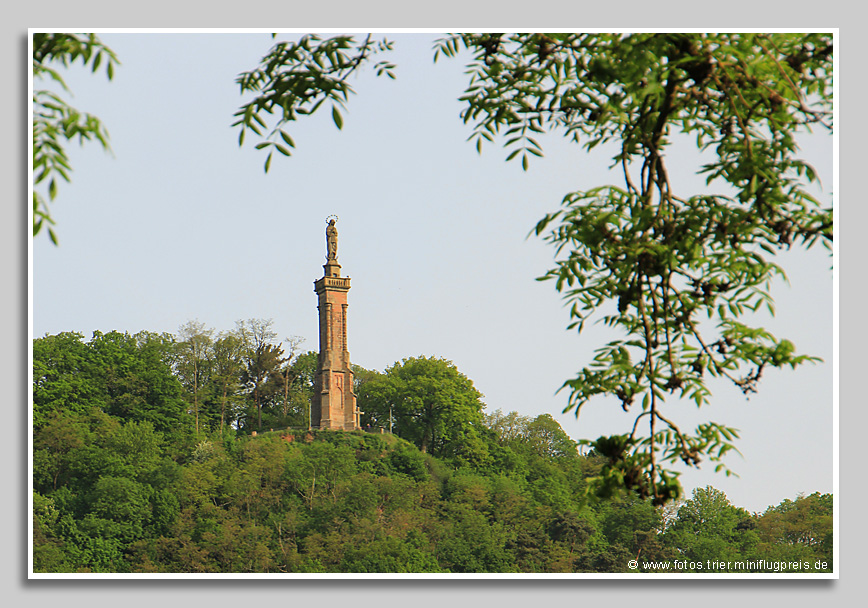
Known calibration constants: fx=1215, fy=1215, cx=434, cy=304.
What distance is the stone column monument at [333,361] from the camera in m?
40.4

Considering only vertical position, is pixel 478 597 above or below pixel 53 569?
above

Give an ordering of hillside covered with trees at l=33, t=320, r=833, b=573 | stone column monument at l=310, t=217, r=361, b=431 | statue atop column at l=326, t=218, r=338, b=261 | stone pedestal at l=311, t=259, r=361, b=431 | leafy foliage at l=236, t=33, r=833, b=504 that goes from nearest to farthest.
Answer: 1. leafy foliage at l=236, t=33, r=833, b=504
2. hillside covered with trees at l=33, t=320, r=833, b=573
3. statue atop column at l=326, t=218, r=338, b=261
4. stone column monument at l=310, t=217, r=361, b=431
5. stone pedestal at l=311, t=259, r=361, b=431

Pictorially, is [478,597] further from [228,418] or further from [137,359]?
[228,418]

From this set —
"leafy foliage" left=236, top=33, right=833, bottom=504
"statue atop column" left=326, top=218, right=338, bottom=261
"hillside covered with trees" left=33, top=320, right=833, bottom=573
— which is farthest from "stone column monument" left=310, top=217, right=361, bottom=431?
"leafy foliage" left=236, top=33, right=833, bottom=504

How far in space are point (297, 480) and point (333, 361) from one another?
640 cm

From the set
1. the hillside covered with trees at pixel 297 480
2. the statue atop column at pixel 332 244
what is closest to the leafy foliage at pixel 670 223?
the hillside covered with trees at pixel 297 480

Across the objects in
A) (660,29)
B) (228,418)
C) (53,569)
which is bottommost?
(53,569)

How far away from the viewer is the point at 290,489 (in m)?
36.1

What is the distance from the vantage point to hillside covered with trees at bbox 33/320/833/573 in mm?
29297

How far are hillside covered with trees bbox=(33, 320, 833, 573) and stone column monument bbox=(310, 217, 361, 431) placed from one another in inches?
40.0

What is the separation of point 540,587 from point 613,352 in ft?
7.68

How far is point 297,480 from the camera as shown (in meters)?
36.0

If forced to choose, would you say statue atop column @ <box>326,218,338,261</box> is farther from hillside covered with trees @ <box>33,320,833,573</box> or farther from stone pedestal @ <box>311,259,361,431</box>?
hillside covered with trees @ <box>33,320,833,573</box>

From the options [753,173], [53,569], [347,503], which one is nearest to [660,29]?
[753,173]
